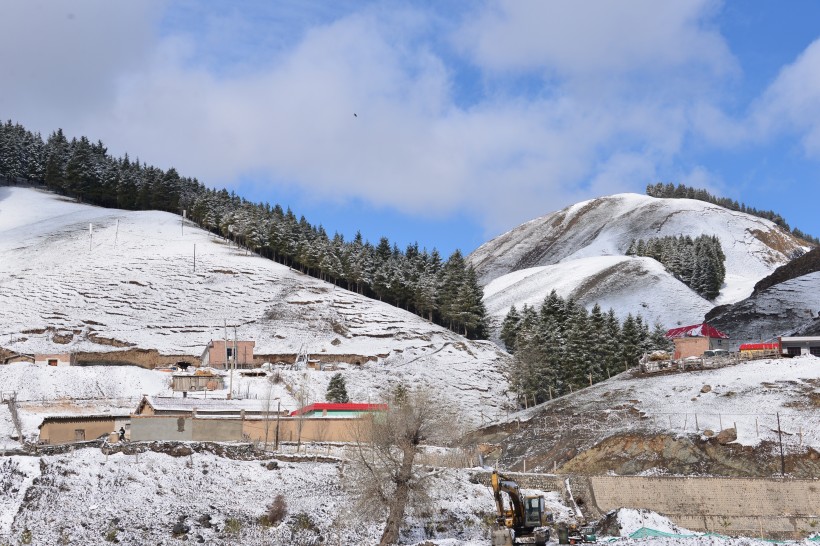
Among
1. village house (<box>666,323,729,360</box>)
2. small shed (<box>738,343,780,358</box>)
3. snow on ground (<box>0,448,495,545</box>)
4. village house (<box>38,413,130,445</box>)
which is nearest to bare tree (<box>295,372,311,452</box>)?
snow on ground (<box>0,448,495,545</box>)

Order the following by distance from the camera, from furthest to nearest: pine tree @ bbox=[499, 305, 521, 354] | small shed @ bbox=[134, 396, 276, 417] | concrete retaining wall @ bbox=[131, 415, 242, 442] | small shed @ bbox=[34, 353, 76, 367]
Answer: pine tree @ bbox=[499, 305, 521, 354], small shed @ bbox=[34, 353, 76, 367], small shed @ bbox=[134, 396, 276, 417], concrete retaining wall @ bbox=[131, 415, 242, 442]

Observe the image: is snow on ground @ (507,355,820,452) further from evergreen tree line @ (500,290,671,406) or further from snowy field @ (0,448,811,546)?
snowy field @ (0,448,811,546)

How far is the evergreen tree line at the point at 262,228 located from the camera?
109m

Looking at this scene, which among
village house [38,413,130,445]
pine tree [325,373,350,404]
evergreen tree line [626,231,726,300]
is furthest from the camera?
evergreen tree line [626,231,726,300]

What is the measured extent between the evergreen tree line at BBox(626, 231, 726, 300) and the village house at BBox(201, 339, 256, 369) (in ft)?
247

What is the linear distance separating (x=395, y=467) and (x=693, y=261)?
369 ft

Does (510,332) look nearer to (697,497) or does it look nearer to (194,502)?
(697,497)

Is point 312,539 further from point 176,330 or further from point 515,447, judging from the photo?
point 176,330

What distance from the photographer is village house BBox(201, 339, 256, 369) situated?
8575 centimetres

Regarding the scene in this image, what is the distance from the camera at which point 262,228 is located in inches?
5172

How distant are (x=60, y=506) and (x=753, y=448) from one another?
36739 mm

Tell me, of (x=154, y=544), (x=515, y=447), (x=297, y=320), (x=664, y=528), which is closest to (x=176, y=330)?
(x=297, y=320)

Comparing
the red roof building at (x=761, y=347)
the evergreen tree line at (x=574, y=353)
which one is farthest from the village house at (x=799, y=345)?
the evergreen tree line at (x=574, y=353)

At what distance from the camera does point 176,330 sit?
97.1m
